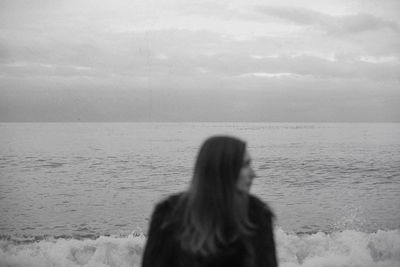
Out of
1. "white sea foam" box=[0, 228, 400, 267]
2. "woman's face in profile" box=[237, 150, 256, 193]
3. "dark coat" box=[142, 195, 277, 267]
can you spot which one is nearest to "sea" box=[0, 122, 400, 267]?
"white sea foam" box=[0, 228, 400, 267]

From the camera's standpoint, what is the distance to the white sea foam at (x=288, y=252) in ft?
33.6

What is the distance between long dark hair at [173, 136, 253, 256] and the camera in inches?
85.4

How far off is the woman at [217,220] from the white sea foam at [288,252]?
8.29 metres

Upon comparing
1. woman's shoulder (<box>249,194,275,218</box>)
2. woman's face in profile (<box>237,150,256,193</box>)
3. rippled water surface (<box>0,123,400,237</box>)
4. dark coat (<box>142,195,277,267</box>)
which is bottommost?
rippled water surface (<box>0,123,400,237</box>)

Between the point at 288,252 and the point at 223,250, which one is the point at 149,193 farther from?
the point at 223,250

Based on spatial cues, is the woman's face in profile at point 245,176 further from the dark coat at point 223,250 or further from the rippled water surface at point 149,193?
the rippled water surface at point 149,193

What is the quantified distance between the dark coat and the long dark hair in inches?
3.1

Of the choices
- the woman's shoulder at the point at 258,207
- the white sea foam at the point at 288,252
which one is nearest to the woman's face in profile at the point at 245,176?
the woman's shoulder at the point at 258,207

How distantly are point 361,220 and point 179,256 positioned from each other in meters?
19.4

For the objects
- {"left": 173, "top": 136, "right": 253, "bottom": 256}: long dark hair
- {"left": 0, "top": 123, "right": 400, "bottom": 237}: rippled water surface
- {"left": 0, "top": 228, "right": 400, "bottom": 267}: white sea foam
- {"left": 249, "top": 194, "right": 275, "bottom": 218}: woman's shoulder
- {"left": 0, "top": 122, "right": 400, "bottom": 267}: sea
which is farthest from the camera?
{"left": 0, "top": 123, "right": 400, "bottom": 237}: rippled water surface

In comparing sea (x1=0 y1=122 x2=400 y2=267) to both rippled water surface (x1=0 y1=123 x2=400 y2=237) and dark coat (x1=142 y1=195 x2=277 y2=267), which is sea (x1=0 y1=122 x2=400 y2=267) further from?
dark coat (x1=142 y1=195 x2=277 y2=267)

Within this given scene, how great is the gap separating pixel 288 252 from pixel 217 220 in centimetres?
933

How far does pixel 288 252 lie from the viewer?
1088 centimetres

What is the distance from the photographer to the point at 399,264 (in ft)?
33.0
